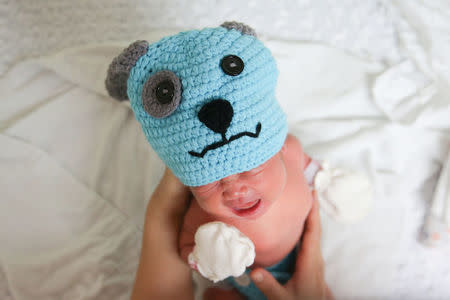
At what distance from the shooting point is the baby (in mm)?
486

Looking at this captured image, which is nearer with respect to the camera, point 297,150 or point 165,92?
point 165,92

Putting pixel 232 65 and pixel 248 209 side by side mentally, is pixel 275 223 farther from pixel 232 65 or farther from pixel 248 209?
pixel 232 65

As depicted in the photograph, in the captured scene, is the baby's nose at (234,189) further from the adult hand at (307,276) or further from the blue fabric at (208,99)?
the adult hand at (307,276)

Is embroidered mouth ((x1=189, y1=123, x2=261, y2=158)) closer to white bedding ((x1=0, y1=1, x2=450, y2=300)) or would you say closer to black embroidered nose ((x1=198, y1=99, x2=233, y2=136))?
black embroidered nose ((x1=198, y1=99, x2=233, y2=136))

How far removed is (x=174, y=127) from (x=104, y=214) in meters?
0.49

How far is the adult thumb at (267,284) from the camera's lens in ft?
2.13

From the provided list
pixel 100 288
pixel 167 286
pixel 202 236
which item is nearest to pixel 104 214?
pixel 100 288

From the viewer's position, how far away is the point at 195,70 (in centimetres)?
48

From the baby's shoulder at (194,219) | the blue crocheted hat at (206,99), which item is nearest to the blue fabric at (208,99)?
the blue crocheted hat at (206,99)

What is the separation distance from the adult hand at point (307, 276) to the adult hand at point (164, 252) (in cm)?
16

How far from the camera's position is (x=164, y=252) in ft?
2.34

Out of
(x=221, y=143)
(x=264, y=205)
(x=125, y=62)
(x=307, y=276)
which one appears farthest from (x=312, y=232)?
(x=125, y=62)

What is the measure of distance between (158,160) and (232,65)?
1.56 ft

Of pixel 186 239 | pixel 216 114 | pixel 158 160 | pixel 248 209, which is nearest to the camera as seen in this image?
pixel 216 114
